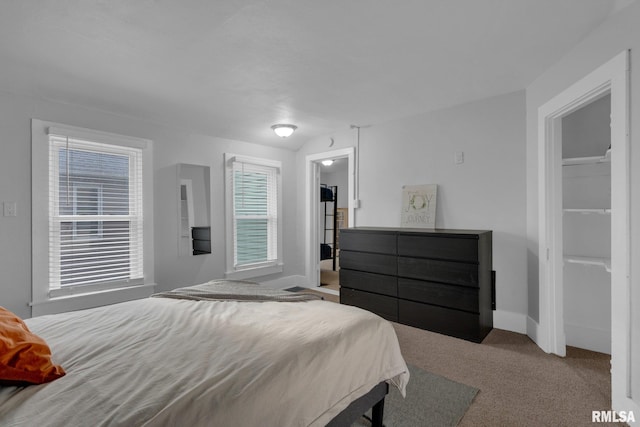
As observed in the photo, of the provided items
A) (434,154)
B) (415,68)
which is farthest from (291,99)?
(434,154)

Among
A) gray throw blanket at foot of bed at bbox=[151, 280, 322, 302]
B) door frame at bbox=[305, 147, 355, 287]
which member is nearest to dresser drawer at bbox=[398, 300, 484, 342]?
gray throw blanket at foot of bed at bbox=[151, 280, 322, 302]

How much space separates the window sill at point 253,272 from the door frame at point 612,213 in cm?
337

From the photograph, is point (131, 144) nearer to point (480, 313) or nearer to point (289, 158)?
point (289, 158)

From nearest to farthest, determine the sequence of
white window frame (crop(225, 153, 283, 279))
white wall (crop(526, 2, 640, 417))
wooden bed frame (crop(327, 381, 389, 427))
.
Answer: wooden bed frame (crop(327, 381, 389, 427))
white wall (crop(526, 2, 640, 417))
white window frame (crop(225, 153, 283, 279))

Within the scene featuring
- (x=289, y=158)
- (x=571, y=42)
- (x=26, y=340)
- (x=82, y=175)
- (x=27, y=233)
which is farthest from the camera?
(x=289, y=158)

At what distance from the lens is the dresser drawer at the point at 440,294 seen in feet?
9.60

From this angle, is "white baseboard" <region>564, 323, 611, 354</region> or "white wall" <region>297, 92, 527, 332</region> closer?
"white baseboard" <region>564, 323, 611, 354</region>

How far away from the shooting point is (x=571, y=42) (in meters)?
2.19

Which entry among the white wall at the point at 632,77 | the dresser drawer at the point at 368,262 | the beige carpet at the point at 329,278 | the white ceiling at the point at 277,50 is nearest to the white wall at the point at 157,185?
the white ceiling at the point at 277,50

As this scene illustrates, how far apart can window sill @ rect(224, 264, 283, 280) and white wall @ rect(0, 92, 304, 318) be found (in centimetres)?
13

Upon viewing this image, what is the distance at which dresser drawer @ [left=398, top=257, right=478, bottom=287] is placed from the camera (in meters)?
2.92

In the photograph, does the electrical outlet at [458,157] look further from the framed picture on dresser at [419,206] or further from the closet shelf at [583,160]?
the closet shelf at [583,160]

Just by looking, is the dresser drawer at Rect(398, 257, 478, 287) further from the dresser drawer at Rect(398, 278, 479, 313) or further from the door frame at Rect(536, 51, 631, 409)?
the door frame at Rect(536, 51, 631, 409)

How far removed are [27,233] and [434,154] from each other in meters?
4.13
